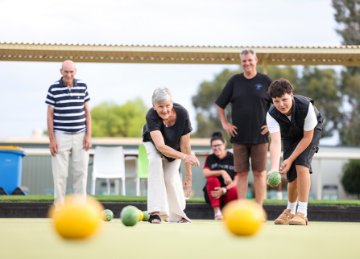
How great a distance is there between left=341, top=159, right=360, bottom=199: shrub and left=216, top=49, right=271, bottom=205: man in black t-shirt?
1617 cm

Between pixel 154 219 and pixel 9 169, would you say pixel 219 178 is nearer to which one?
pixel 154 219

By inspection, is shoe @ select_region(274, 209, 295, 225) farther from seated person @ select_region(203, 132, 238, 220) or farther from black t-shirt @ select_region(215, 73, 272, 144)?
seated person @ select_region(203, 132, 238, 220)

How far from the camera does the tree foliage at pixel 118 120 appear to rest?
202 feet

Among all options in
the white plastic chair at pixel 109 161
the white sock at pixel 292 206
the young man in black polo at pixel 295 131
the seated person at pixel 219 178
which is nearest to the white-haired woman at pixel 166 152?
the young man in black polo at pixel 295 131

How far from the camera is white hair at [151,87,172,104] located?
6172mm

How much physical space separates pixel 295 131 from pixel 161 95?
1155 mm

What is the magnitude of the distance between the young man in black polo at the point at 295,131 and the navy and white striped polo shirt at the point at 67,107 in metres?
2.25

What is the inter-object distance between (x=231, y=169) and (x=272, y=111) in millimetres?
2831

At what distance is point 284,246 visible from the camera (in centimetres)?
358

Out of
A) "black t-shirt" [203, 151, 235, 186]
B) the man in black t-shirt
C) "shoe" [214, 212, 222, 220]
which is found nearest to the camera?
the man in black t-shirt

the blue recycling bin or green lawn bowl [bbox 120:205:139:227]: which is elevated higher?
the blue recycling bin

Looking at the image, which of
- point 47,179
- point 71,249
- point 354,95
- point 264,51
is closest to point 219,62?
point 264,51

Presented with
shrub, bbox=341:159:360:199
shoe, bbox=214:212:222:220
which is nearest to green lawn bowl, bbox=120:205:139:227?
shoe, bbox=214:212:222:220

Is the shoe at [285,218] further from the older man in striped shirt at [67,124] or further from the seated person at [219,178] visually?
the older man in striped shirt at [67,124]
